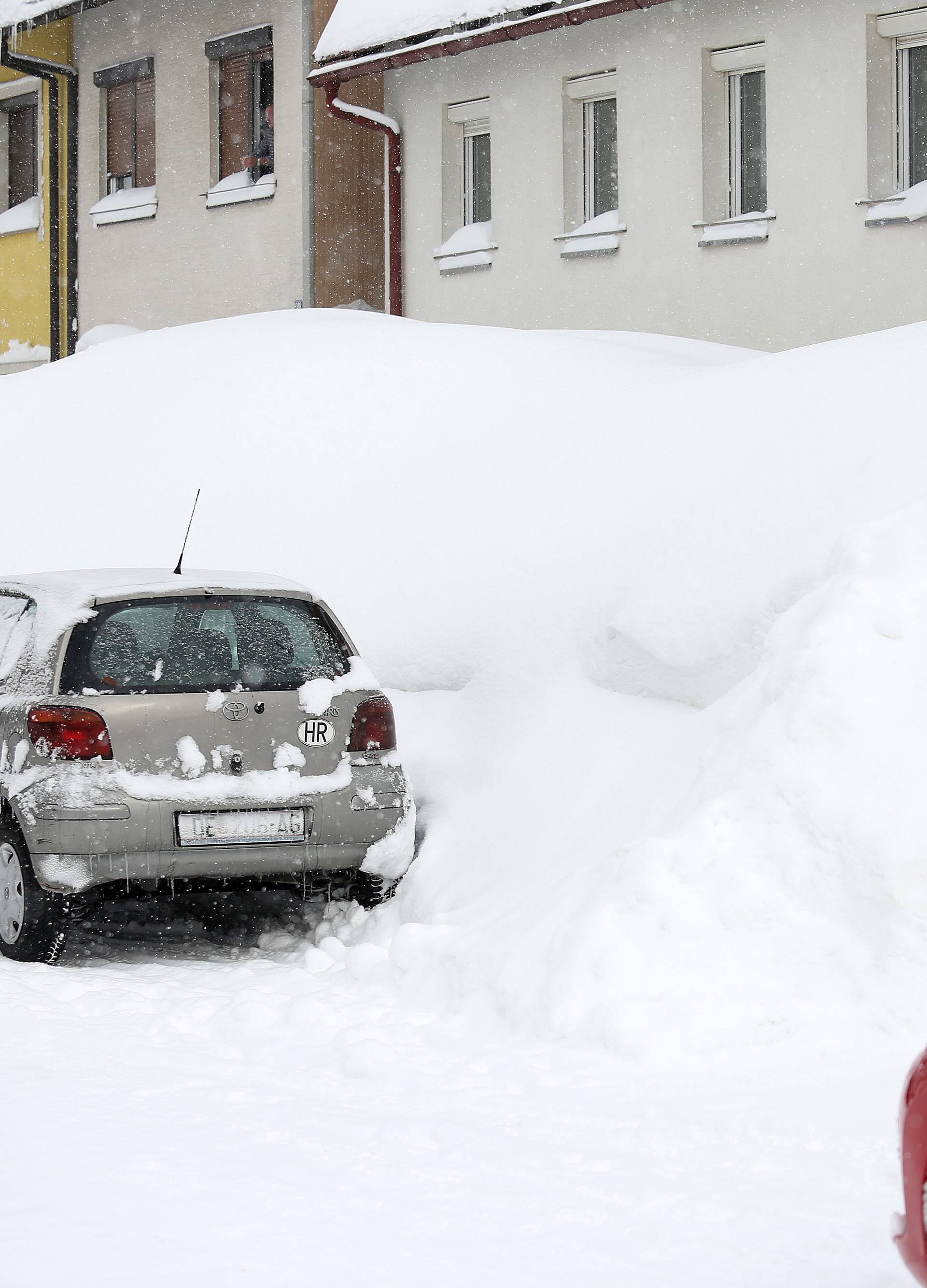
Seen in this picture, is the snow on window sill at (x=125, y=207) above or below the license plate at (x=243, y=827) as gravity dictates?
above

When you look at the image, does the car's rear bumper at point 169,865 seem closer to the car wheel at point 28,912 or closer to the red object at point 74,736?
the car wheel at point 28,912

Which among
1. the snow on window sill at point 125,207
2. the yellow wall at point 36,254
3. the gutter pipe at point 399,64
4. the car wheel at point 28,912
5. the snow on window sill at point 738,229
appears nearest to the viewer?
the car wheel at point 28,912

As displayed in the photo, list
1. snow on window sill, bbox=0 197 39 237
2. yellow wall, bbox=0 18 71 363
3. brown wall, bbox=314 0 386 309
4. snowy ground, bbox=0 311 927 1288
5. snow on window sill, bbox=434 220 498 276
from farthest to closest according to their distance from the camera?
1. snow on window sill, bbox=0 197 39 237
2. yellow wall, bbox=0 18 71 363
3. brown wall, bbox=314 0 386 309
4. snow on window sill, bbox=434 220 498 276
5. snowy ground, bbox=0 311 927 1288

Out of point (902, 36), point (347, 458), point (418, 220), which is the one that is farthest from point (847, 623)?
point (418, 220)

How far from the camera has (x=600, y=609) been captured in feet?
26.6

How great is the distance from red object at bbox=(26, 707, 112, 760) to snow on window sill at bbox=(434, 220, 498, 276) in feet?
41.3

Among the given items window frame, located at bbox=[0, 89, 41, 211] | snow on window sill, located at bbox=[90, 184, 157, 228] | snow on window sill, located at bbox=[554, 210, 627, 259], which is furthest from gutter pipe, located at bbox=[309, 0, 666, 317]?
window frame, located at bbox=[0, 89, 41, 211]

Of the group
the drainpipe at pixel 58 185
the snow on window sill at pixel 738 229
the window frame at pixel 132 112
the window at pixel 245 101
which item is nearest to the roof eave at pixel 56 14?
the drainpipe at pixel 58 185

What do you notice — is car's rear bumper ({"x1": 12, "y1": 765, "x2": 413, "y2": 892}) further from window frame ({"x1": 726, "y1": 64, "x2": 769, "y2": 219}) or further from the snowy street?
window frame ({"x1": 726, "y1": 64, "x2": 769, "y2": 219})

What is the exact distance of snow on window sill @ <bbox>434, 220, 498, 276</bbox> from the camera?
18125 millimetres

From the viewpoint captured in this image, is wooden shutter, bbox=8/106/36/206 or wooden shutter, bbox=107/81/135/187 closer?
wooden shutter, bbox=107/81/135/187

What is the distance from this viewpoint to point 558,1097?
466 centimetres

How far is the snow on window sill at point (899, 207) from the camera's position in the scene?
47.8 ft

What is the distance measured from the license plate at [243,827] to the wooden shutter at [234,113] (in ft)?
50.8
